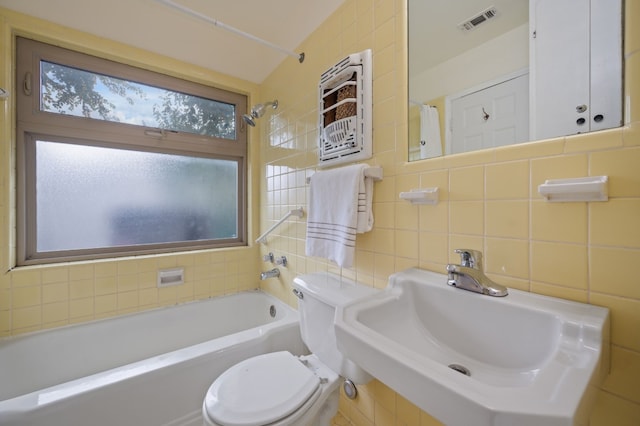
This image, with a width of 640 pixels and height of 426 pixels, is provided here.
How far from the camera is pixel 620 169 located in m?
0.56

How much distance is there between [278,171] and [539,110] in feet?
4.96

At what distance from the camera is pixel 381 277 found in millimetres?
1104

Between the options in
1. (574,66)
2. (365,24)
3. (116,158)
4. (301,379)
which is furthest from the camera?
(116,158)

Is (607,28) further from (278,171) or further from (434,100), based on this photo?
(278,171)

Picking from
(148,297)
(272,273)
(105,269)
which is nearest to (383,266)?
(272,273)

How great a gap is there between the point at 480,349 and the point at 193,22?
2155 mm

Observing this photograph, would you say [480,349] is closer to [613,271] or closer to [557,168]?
[613,271]

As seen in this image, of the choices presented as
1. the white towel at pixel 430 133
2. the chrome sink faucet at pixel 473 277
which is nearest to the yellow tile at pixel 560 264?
the chrome sink faucet at pixel 473 277

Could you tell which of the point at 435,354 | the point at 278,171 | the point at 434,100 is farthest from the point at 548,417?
the point at 278,171

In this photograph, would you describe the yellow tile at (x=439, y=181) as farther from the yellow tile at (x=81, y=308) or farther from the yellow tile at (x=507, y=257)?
the yellow tile at (x=81, y=308)

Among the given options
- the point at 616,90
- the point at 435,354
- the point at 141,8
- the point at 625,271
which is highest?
the point at 141,8

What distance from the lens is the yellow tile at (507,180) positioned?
2.29 feet

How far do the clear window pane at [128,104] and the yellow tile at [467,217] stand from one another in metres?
1.90

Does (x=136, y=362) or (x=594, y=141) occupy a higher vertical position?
(x=594, y=141)
